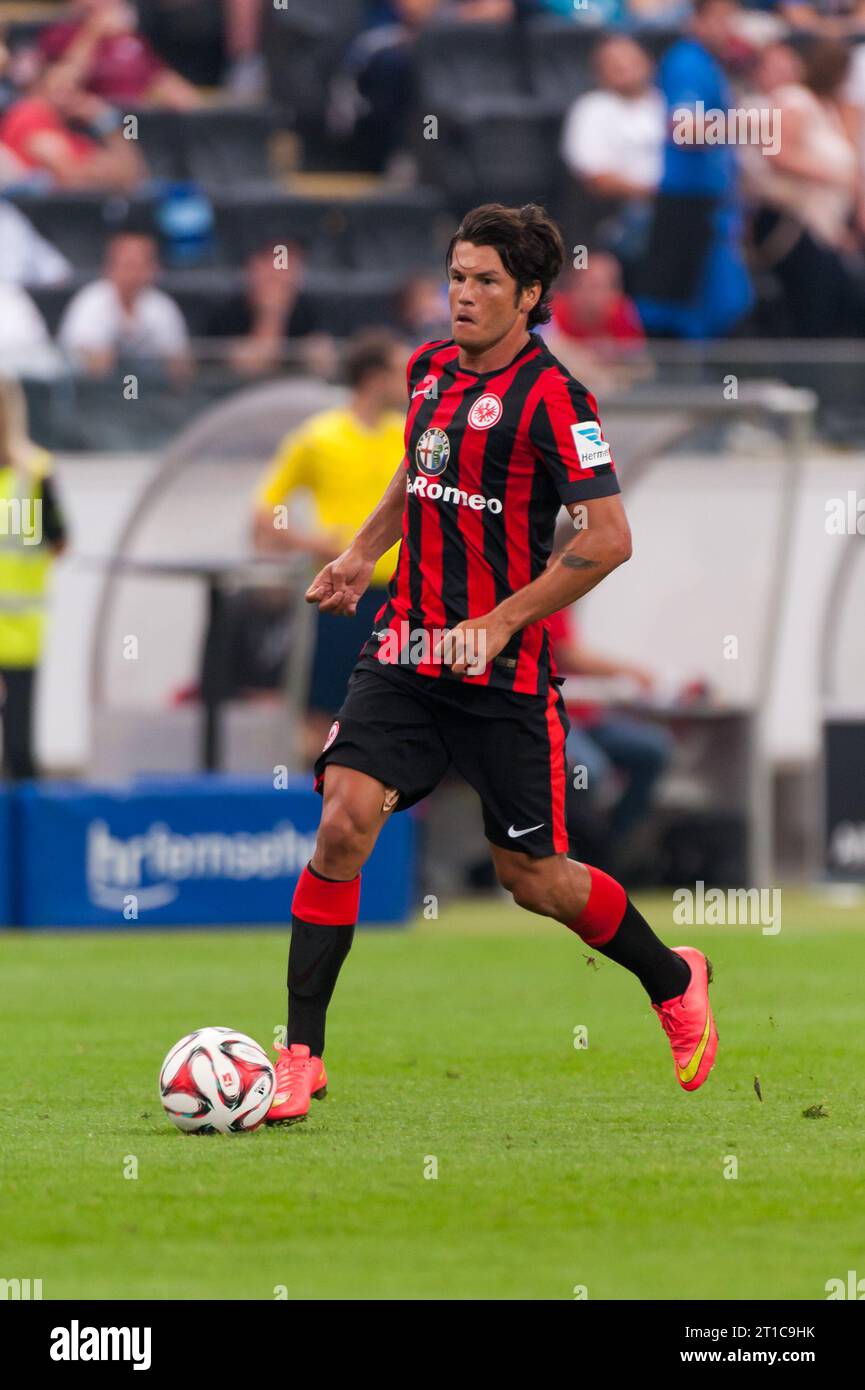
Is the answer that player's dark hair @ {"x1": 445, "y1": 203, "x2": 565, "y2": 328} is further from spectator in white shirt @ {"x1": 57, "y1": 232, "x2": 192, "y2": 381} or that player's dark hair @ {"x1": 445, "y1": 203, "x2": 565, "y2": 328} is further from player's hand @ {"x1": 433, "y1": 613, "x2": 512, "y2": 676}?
spectator in white shirt @ {"x1": 57, "y1": 232, "x2": 192, "y2": 381}

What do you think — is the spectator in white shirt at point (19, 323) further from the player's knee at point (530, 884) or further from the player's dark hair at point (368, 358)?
the player's knee at point (530, 884)

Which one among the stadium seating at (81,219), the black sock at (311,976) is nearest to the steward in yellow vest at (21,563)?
the stadium seating at (81,219)

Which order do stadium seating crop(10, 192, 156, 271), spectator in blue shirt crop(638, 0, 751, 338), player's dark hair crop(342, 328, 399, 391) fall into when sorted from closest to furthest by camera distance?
player's dark hair crop(342, 328, 399, 391)
spectator in blue shirt crop(638, 0, 751, 338)
stadium seating crop(10, 192, 156, 271)

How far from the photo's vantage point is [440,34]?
18.8 m

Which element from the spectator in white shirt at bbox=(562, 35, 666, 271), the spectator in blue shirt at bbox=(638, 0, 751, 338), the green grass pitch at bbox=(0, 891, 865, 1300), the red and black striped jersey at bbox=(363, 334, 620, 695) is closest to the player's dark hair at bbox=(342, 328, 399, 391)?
the green grass pitch at bbox=(0, 891, 865, 1300)


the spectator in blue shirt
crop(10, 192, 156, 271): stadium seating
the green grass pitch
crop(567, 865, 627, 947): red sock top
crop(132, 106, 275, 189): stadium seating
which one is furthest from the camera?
crop(132, 106, 275, 189): stadium seating

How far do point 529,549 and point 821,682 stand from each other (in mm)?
7498

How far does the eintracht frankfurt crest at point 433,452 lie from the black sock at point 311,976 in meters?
1.10

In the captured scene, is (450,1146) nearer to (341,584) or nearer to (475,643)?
(475,643)

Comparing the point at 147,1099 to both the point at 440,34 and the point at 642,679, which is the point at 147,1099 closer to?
the point at 642,679

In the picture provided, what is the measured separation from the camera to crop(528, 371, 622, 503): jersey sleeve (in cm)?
662

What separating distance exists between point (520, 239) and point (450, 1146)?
7.63 feet

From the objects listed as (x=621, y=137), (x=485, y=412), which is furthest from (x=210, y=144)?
(x=485, y=412)
